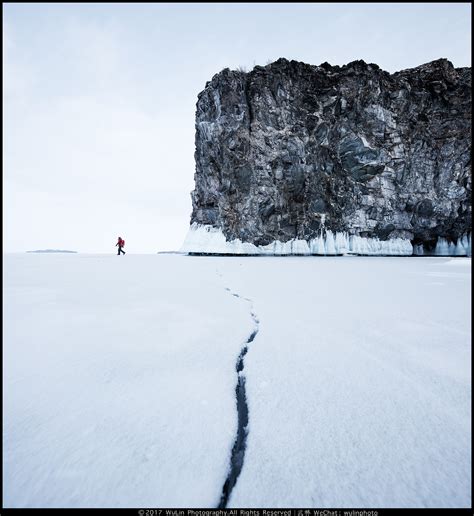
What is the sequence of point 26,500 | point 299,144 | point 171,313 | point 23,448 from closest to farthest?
point 26,500, point 23,448, point 171,313, point 299,144

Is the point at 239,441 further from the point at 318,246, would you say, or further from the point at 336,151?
the point at 336,151

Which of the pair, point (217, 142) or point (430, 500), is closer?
→ point (430, 500)

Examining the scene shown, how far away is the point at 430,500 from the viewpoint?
672mm

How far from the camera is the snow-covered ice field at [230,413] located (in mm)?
685

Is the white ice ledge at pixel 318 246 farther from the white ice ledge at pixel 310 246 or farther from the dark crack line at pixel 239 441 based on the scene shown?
the dark crack line at pixel 239 441

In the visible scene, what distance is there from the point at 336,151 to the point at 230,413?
21207 millimetres

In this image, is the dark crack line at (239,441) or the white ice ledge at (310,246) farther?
the white ice ledge at (310,246)

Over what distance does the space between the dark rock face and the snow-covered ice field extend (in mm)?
16806

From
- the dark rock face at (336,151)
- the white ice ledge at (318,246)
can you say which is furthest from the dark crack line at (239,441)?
the dark rock face at (336,151)

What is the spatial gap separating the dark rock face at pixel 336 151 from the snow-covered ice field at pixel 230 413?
16.8 metres

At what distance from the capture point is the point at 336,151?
18.9m

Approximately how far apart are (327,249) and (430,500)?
1879cm

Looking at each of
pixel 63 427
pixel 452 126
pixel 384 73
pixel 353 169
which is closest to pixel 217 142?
pixel 353 169

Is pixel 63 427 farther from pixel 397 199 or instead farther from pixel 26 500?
pixel 397 199
